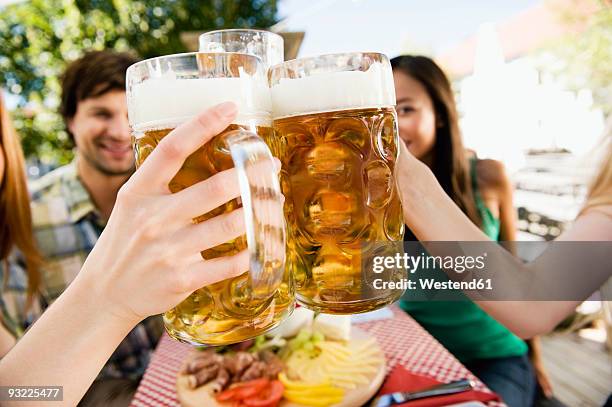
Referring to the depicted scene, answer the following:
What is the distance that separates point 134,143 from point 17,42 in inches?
198

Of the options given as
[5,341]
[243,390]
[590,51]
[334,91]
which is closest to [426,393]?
[243,390]

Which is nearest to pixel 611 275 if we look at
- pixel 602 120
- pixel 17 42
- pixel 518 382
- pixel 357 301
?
pixel 602 120

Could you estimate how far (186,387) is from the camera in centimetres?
87

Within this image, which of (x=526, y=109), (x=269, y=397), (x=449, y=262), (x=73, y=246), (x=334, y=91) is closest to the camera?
(x=334, y=91)

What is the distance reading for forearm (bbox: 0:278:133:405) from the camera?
16.3 inches

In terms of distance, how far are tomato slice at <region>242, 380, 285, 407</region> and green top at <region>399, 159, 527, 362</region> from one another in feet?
1.37

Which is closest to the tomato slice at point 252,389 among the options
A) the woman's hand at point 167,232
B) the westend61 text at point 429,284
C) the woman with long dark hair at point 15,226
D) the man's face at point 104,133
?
the westend61 text at point 429,284

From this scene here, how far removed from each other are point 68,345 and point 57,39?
4946 mm

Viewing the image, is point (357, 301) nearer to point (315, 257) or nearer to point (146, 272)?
point (315, 257)

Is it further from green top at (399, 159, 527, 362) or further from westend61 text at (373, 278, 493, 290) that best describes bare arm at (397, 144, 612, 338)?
green top at (399, 159, 527, 362)

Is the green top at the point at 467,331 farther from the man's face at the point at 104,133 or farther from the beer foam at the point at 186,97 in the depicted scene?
the man's face at the point at 104,133

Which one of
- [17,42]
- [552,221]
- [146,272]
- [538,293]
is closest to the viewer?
[146,272]

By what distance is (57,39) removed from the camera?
441cm

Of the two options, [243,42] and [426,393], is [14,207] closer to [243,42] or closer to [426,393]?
[243,42]
